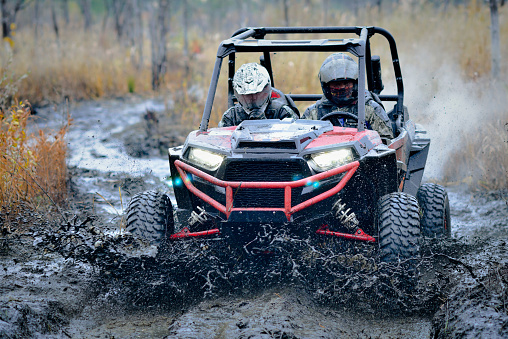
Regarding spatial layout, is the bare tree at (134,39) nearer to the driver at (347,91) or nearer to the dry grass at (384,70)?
the dry grass at (384,70)

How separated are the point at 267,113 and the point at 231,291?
5.61 feet

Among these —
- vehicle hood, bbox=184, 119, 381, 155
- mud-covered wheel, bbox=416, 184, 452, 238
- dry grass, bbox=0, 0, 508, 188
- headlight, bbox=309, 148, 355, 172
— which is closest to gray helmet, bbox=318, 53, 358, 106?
vehicle hood, bbox=184, 119, 381, 155

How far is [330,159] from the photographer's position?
4195 mm

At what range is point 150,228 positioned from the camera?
4.44 meters

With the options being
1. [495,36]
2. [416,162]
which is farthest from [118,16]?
[416,162]

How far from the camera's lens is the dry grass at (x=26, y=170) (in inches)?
223

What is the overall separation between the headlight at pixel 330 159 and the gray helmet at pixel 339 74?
50.1 inches

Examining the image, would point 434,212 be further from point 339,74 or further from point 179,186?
point 179,186

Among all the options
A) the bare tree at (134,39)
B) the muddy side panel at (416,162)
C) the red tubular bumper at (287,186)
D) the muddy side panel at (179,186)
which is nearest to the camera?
the red tubular bumper at (287,186)

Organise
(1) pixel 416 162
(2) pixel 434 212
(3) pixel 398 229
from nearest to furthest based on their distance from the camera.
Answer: (3) pixel 398 229 → (2) pixel 434 212 → (1) pixel 416 162

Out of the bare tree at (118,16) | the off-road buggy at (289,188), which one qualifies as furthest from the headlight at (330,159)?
the bare tree at (118,16)

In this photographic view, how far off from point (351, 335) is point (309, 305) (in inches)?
17.8

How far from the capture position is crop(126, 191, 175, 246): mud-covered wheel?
4.43 m

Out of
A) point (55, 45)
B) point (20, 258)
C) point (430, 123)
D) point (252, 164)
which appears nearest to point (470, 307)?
point (252, 164)
